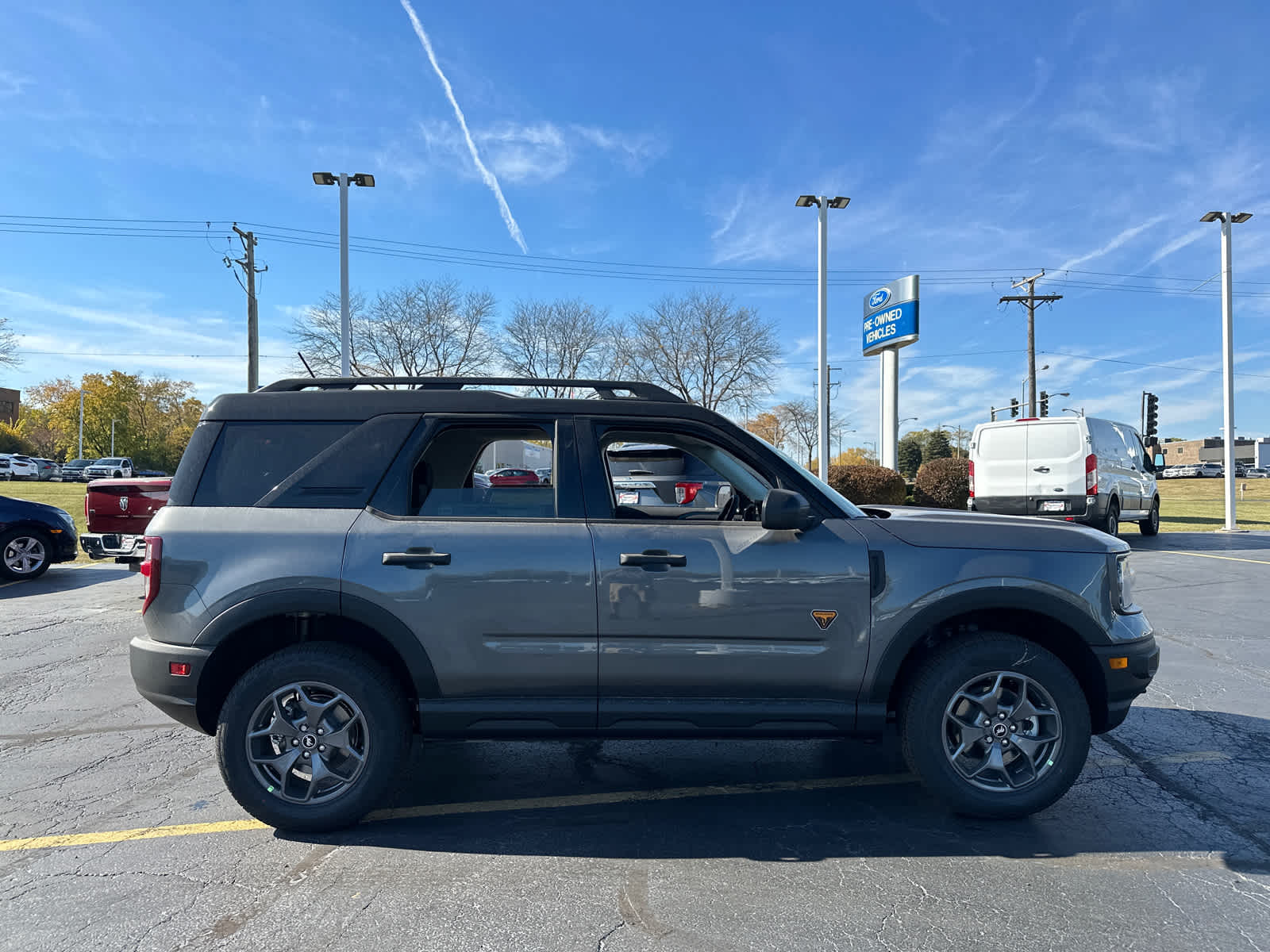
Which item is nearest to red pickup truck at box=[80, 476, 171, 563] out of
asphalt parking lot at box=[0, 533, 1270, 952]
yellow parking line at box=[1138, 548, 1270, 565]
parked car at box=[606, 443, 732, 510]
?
asphalt parking lot at box=[0, 533, 1270, 952]

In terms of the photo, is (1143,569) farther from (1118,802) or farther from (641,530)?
(641,530)

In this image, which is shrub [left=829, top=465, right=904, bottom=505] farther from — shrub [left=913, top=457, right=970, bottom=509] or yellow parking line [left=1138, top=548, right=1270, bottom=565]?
yellow parking line [left=1138, top=548, right=1270, bottom=565]

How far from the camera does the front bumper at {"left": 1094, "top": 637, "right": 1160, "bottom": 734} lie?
337cm

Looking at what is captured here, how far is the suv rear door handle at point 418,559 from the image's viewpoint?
3248 mm

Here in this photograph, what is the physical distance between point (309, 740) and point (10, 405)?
124362 mm

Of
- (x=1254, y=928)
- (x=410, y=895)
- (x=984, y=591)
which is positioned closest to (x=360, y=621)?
(x=410, y=895)

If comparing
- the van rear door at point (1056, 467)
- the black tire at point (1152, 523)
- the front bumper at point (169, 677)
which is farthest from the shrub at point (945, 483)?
the front bumper at point (169, 677)

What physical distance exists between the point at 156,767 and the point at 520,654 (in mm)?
2317

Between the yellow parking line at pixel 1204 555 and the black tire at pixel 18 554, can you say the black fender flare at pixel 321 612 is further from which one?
the yellow parking line at pixel 1204 555

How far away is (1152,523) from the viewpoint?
17203 mm

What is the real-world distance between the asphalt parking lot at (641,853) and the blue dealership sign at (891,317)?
20.4 m

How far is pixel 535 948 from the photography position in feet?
8.14

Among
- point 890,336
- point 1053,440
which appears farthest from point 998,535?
point 890,336

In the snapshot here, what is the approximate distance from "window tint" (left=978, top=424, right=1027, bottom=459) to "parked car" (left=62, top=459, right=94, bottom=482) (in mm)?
55959
